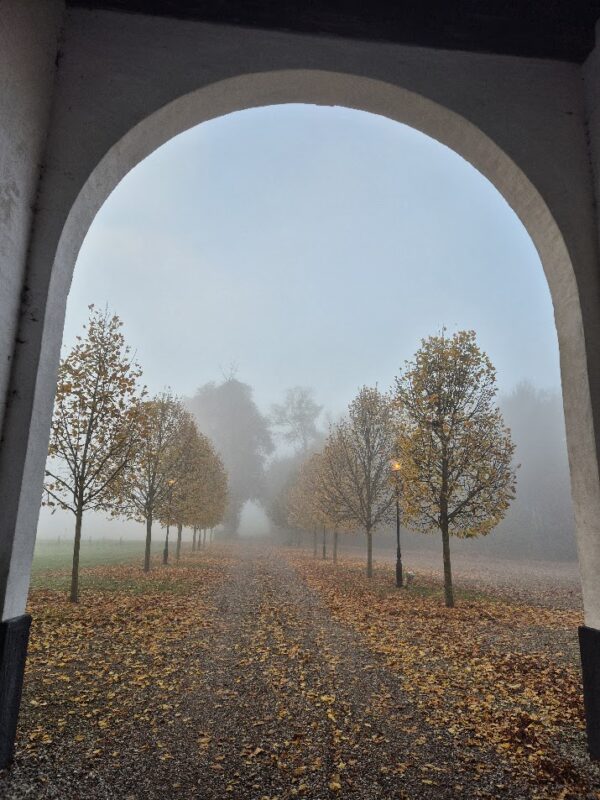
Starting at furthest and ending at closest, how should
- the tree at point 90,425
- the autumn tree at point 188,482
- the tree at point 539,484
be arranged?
the tree at point 539,484, the autumn tree at point 188,482, the tree at point 90,425

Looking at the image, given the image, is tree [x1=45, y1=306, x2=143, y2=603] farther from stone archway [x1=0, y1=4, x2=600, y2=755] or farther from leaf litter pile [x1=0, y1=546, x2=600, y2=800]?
stone archway [x1=0, y1=4, x2=600, y2=755]

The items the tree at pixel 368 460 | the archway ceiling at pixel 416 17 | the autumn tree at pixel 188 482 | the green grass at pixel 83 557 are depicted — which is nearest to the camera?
the archway ceiling at pixel 416 17

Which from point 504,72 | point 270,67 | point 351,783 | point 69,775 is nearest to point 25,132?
point 270,67

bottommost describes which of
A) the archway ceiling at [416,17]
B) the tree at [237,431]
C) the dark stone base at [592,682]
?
the dark stone base at [592,682]

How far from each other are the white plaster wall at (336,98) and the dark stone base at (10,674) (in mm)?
783

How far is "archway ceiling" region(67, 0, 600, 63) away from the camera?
3758 millimetres

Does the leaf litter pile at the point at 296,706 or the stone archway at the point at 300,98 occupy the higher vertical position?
the stone archway at the point at 300,98

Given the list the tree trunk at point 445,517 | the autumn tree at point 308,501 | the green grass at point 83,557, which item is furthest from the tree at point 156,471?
the tree trunk at point 445,517

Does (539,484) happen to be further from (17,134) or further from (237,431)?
(17,134)

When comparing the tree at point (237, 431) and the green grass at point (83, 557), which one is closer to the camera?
the green grass at point (83, 557)

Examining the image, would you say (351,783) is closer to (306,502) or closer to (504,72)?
(504,72)

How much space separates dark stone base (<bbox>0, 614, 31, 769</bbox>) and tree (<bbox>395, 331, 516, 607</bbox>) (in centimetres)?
1105

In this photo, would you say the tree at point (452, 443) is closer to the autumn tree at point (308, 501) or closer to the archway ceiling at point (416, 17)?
the archway ceiling at point (416, 17)

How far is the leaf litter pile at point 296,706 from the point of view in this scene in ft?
11.6
